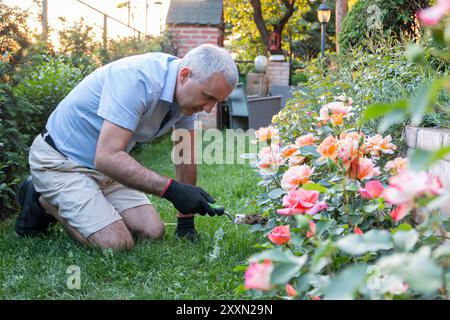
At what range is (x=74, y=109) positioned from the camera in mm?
2787

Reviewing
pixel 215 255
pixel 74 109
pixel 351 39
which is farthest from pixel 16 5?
pixel 351 39

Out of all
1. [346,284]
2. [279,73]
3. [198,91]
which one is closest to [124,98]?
[198,91]

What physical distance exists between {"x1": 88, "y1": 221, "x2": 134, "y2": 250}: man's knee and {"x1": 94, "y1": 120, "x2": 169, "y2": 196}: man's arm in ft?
1.24

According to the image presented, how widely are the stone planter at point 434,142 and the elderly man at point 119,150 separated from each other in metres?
0.81

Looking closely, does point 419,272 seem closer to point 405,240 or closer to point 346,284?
point 346,284

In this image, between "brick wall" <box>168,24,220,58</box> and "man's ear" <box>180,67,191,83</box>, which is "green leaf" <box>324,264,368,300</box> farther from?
"brick wall" <box>168,24,220,58</box>

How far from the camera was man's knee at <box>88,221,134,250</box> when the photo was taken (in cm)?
263

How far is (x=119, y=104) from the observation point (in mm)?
2404

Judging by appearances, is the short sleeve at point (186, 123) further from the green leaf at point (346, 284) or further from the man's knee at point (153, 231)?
the green leaf at point (346, 284)

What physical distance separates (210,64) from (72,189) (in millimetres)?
963

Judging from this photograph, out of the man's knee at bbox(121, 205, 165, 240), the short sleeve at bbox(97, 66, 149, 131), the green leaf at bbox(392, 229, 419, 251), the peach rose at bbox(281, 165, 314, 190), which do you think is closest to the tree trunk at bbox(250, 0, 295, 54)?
the man's knee at bbox(121, 205, 165, 240)
